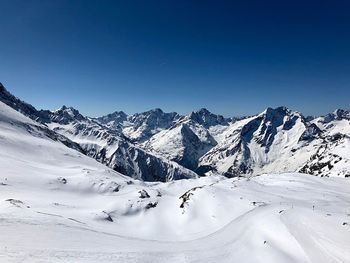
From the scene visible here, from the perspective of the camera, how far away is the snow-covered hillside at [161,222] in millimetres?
28312

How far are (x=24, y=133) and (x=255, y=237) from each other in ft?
432

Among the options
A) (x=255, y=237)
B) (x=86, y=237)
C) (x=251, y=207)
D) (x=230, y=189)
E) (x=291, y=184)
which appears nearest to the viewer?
(x=86, y=237)

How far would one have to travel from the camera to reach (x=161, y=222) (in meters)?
59.2

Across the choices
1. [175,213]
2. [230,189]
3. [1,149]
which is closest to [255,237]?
[175,213]

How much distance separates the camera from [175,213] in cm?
6356

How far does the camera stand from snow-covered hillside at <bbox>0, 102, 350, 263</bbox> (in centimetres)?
2831

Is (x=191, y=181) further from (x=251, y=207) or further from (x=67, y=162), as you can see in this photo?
(x=251, y=207)

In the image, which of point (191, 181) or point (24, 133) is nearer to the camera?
point (191, 181)

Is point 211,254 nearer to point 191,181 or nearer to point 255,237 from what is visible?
point 255,237

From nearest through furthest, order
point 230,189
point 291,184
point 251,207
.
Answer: point 251,207
point 230,189
point 291,184

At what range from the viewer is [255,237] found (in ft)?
119

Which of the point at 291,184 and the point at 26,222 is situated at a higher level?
the point at 291,184

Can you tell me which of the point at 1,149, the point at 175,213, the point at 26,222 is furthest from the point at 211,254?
the point at 1,149

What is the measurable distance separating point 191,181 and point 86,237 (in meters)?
102
